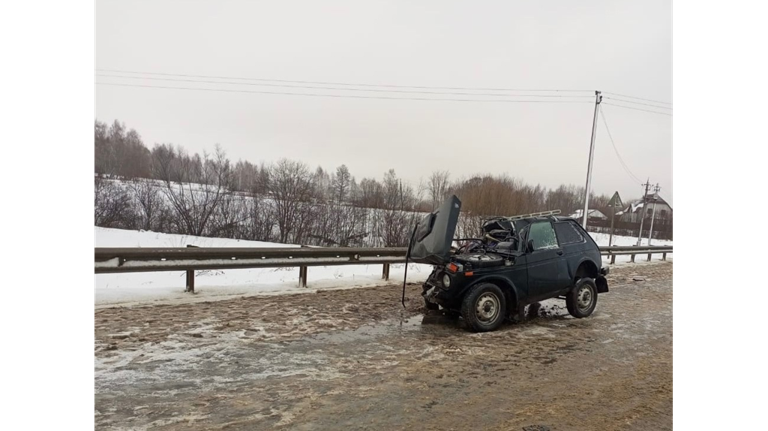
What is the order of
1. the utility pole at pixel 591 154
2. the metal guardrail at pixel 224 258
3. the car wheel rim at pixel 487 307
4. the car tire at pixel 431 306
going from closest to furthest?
the car wheel rim at pixel 487 307 < the metal guardrail at pixel 224 258 < the car tire at pixel 431 306 < the utility pole at pixel 591 154

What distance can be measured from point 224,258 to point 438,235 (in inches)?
190

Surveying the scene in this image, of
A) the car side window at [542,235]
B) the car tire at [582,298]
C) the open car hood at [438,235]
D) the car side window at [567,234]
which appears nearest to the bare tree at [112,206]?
the open car hood at [438,235]

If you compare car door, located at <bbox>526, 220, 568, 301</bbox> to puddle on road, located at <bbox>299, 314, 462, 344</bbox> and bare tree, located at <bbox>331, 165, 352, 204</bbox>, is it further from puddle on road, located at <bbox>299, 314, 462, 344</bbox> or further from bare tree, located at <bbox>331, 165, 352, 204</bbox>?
bare tree, located at <bbox>331, 165, 352, 204</bbox>

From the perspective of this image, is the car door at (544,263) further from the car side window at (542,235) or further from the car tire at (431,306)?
the car tire at (431,306)

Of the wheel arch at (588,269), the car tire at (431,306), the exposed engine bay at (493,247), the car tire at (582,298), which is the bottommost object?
the car tire at (431,306)

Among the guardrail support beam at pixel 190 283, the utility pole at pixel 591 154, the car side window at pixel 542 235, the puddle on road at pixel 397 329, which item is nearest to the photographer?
the puddle on road at pixel 397 329

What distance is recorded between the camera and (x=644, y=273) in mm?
14750

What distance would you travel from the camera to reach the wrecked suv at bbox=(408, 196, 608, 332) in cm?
639

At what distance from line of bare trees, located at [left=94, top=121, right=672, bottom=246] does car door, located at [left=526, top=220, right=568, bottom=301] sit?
53.0ft

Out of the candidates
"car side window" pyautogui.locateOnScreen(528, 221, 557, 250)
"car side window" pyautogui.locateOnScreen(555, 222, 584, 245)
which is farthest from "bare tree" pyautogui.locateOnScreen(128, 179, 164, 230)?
"car side window" pyautogui.locateOnScreen(555, 222, 584, 245)

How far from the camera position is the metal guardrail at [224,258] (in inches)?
287

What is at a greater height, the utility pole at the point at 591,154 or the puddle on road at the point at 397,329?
the utility pole at the point at 591,154
